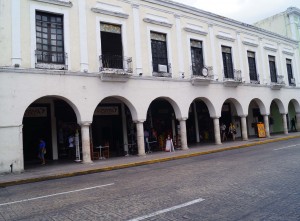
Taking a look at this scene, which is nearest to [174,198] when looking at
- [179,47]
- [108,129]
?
[108,129]

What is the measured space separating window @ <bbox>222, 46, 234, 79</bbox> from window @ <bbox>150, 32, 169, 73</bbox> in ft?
18.5

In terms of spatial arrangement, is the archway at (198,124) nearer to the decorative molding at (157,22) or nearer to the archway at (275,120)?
the decorative molding at (157,22)

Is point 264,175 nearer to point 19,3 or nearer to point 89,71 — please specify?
point 89,71

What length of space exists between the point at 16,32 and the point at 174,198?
991 centimetres

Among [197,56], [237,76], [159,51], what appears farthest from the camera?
[237,76]

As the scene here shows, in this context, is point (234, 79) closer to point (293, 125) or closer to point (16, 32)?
point (293, 125)

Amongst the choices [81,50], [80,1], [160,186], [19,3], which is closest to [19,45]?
[19,3]

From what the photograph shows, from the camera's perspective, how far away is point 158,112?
19.9 m

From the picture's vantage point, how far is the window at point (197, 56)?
1817 cm

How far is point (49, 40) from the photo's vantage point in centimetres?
1273

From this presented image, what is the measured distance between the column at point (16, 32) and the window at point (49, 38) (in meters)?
0.84

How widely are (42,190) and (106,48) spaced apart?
8567 millimetres

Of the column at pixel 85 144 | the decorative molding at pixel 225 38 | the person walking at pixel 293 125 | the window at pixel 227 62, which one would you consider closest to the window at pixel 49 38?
the column at pixel 85 144

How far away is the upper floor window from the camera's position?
40.6 ft
